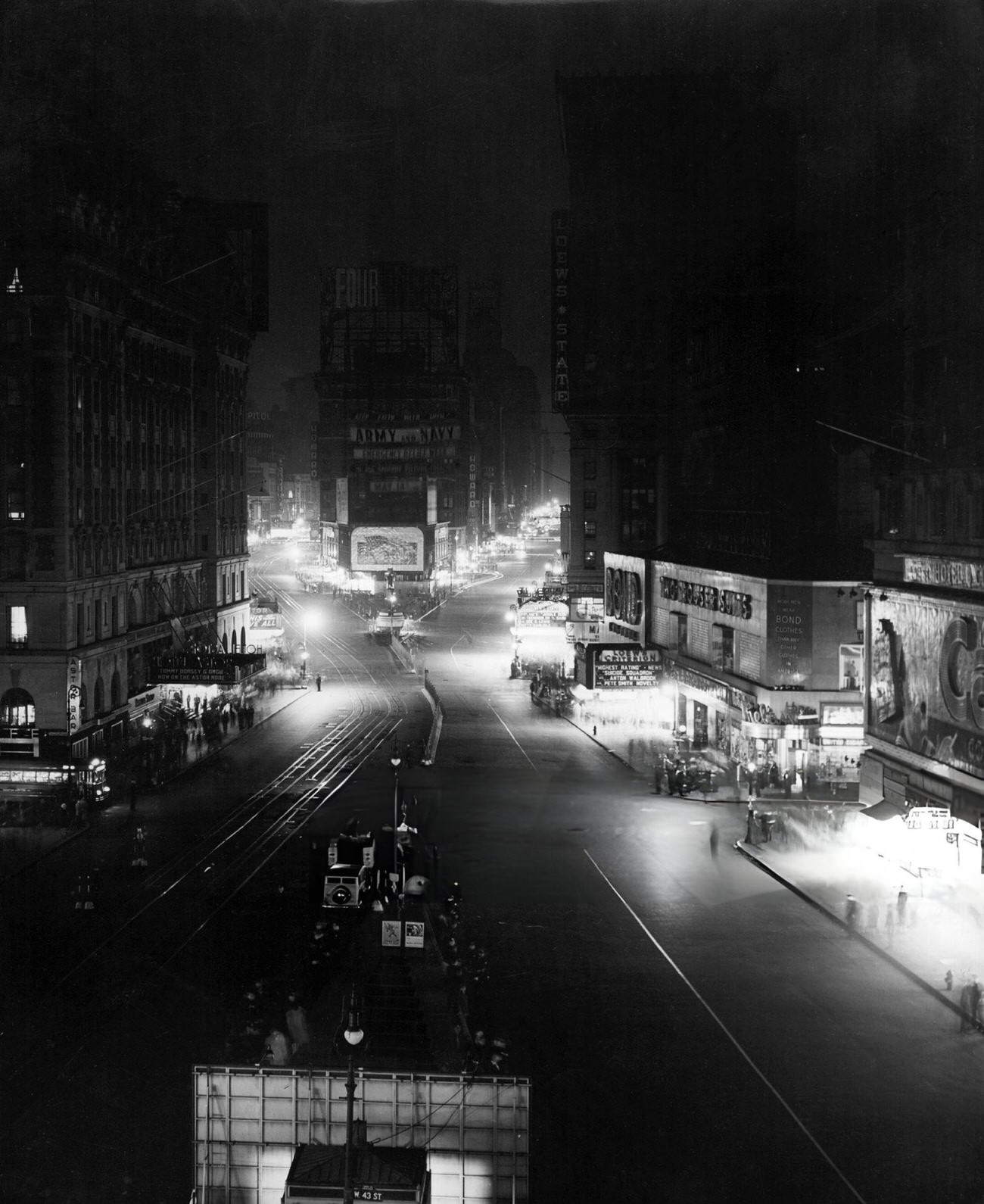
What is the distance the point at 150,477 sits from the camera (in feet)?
219

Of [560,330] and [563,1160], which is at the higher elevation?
[560,330]

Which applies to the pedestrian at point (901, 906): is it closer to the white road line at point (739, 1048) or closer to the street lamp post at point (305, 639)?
the white road line at point (739, 1048)

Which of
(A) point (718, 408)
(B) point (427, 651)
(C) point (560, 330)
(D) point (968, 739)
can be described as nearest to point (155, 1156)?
(D) point (968, 739)

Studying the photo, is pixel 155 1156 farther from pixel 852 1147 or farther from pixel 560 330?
pixel 560 330

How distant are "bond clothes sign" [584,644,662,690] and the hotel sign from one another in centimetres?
2496

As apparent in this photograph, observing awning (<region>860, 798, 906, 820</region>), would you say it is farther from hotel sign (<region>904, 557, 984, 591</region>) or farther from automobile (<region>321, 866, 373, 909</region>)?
automobile (<region>321, 866, 373, 909</region>)

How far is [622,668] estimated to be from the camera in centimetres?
6234

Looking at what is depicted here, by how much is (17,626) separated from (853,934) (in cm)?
3772

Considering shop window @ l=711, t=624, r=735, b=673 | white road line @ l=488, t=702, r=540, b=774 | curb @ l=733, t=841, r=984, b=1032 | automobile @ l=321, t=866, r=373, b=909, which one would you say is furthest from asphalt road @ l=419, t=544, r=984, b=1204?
shop window @ l=711, t=624, r=735, b=673

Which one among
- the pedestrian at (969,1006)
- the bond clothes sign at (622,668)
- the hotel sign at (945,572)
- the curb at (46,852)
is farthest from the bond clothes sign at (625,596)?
the pedestrian at (969,1006)

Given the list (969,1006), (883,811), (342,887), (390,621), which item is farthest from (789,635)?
(390,621)

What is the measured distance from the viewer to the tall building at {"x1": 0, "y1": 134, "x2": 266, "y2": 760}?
52.3 meters

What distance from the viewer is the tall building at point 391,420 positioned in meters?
162

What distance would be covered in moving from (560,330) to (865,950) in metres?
91.6
